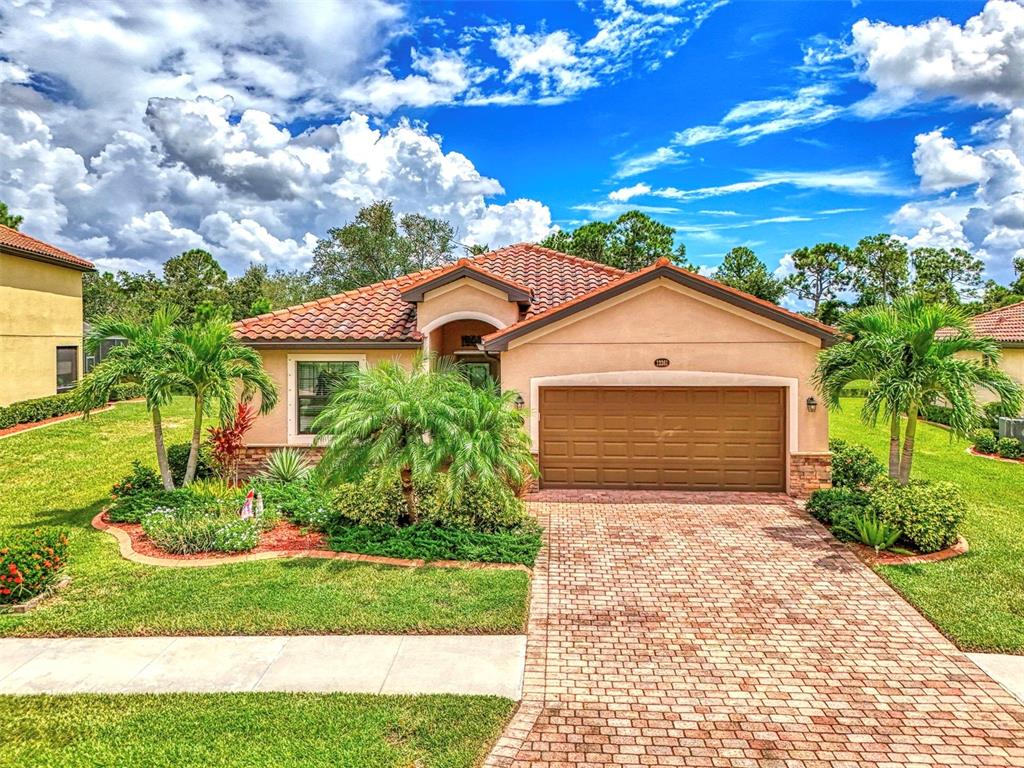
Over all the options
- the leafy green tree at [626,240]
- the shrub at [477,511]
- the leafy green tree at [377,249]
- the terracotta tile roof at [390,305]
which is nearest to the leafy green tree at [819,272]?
the leafy green tree at [626,240]

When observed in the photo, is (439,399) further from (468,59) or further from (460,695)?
(468,59)

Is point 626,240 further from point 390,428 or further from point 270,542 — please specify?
point 270,542

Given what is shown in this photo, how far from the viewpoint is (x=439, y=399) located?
9859mm

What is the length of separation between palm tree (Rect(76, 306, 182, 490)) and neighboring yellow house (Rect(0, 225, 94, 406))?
51.4ft

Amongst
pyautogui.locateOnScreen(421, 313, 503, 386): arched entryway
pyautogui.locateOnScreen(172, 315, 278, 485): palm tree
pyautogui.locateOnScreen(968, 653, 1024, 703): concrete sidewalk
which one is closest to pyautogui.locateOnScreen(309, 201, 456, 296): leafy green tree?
pyautogui.locateOnScreen(421, 313, 503, 386): arched entryway

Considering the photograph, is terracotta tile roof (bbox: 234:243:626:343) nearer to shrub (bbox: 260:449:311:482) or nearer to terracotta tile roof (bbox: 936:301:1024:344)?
shrub (bbox: 260:449:311:482)

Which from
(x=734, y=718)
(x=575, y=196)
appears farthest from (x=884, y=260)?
(x=734, y=718)

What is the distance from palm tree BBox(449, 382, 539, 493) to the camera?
959cm

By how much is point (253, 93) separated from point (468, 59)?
6.89 m

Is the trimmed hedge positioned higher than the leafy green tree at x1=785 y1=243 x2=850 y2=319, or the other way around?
the leafy green tree at x1=785 y1=243 x2=850 y2=319

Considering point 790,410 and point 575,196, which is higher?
point 575,196

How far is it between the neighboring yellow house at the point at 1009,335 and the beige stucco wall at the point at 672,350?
1341cm

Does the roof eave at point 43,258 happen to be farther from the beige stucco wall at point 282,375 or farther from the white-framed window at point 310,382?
the white-framed window at point 310,382

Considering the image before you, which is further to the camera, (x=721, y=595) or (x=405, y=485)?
(x=405, y=485)
